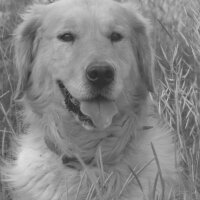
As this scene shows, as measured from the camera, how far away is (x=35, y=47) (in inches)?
162

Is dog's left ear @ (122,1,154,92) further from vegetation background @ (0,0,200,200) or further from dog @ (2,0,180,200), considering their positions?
vegetation background @ (0,0,200,200)

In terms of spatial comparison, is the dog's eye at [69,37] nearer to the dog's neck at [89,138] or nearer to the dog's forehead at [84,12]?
the dog's forehead at [84,12]

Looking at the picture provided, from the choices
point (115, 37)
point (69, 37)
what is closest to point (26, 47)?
point (69, 37)

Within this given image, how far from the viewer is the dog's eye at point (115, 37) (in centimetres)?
395

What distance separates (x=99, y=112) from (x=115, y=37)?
0.58 meters

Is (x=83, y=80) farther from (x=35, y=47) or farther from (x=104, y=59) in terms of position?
(x=35, y=47)

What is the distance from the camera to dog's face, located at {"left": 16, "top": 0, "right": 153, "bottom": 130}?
12.1ft

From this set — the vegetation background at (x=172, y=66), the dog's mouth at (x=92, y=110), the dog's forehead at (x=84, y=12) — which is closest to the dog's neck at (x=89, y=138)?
the dog's mouth at (x=92, y=110)

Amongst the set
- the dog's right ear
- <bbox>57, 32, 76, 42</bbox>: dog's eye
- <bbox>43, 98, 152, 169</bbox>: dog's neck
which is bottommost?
<bbox>43, 98, 152, 169</bbox>: dog's neck

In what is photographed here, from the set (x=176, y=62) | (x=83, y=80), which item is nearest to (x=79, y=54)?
(x=83, y=80)

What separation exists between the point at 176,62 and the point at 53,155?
5.12 feet

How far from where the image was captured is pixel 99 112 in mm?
3732

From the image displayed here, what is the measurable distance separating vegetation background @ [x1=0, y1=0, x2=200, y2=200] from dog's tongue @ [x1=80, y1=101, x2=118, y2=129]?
0.74 metres

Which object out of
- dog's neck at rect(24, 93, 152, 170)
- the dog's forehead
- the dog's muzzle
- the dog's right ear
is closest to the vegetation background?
the dog's right ear
